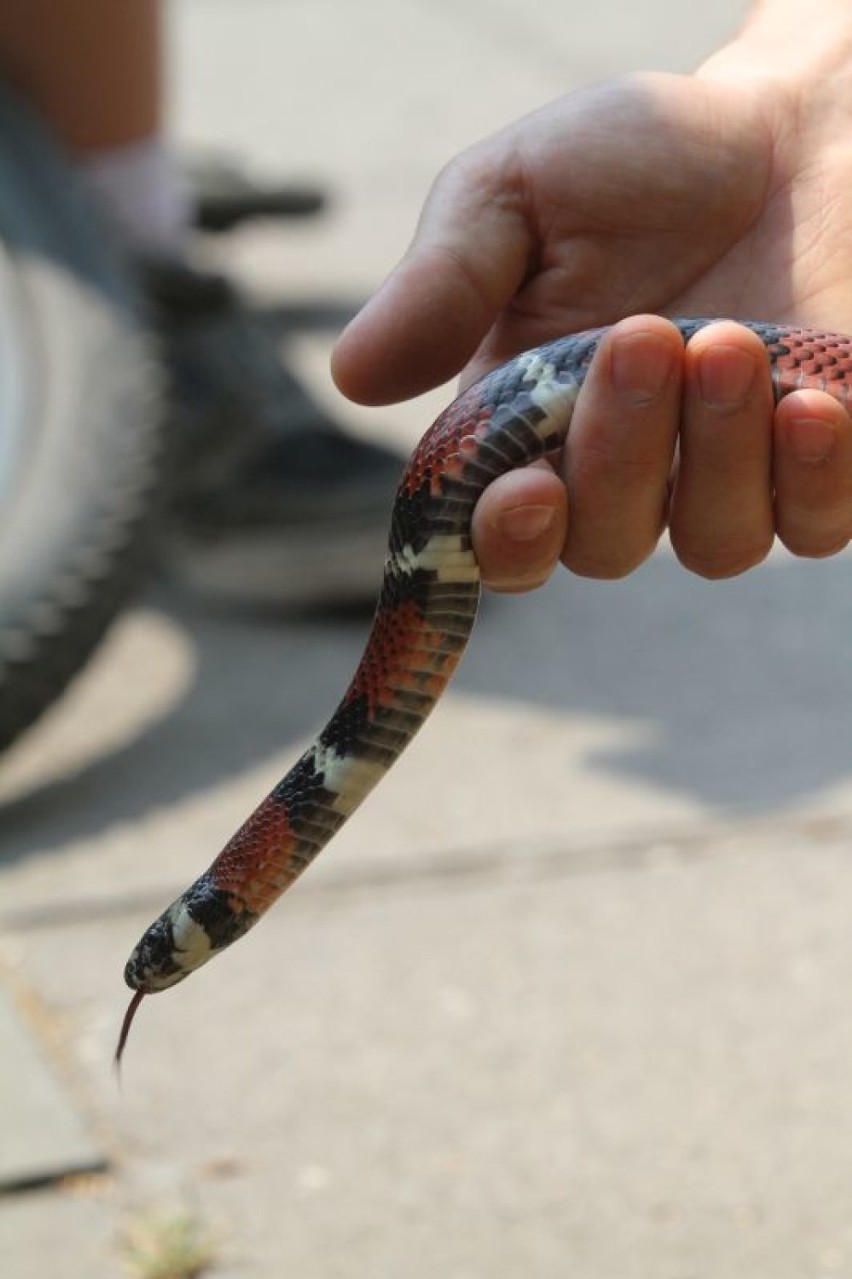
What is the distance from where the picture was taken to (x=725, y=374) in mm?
1942

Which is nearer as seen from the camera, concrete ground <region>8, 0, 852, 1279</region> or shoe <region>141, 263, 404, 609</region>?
concrete ground <region>8, 0, 852, 1279</region>

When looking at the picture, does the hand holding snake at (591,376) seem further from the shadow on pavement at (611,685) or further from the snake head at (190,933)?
the shadow on pavement at (611,685)

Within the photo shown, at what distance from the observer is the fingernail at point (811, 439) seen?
1.98m

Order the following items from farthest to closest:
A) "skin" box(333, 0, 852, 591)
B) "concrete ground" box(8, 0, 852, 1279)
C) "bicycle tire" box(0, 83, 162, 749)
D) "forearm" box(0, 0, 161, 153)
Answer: "forearm" box(0, 0, 161, 153) < "bicycle tire" box(0, 83, 162, 749) < "concrete ground" box(8, 0, 852, 1279) < "skin" box(333, 0, 852, 591)

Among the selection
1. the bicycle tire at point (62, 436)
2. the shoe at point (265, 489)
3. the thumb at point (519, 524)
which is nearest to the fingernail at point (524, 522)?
the thumb at point (519, 524)

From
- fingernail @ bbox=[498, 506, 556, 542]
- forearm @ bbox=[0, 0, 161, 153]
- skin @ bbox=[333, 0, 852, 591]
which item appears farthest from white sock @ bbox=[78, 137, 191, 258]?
fingernail @ bbox=[498, 506, 556, 542]

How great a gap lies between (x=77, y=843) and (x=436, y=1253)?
138cm

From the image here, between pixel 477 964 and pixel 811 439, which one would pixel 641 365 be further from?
pixel 477 964


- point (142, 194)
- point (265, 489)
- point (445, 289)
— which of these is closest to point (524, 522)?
point (445, 289)

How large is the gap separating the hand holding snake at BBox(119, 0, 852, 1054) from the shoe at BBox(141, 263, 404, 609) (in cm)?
257

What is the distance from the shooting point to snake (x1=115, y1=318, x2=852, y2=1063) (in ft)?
6.57

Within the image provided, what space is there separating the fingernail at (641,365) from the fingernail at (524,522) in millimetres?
123

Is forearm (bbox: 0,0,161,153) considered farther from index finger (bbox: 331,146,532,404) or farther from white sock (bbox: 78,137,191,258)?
index finger (bbox: 331,146,532,404)

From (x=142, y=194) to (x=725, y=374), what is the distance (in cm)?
403
